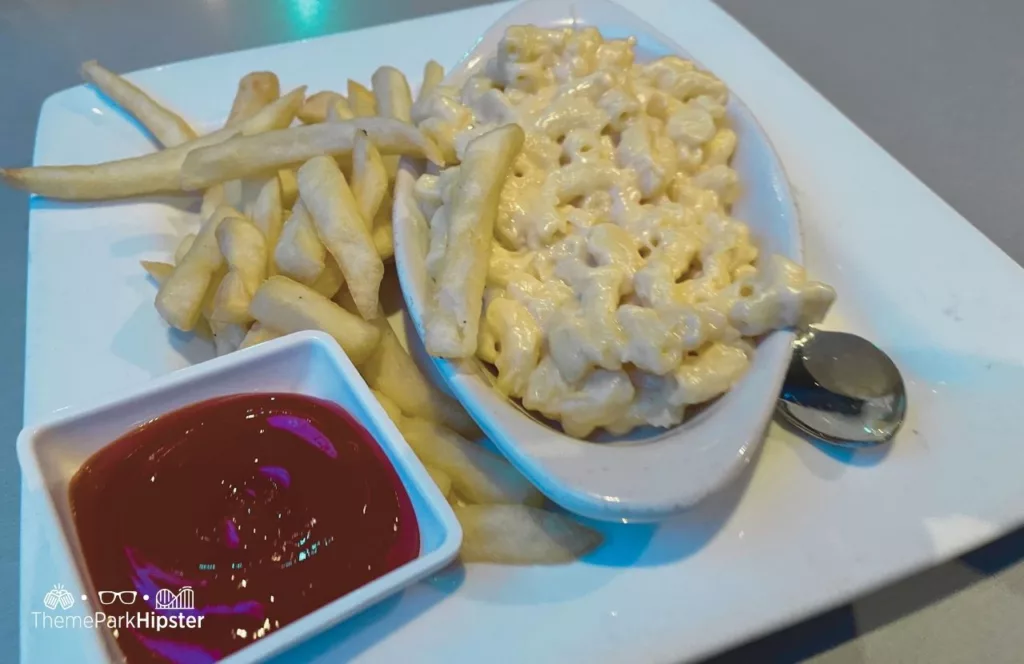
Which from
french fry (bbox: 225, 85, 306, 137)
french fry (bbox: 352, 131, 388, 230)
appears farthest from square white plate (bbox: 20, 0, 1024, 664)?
french fry (bbox: 352, 131, 388, 230)

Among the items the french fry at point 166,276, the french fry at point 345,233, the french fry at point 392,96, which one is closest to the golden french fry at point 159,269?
the french fry at point 166,276

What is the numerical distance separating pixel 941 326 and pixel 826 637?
26.7 inches

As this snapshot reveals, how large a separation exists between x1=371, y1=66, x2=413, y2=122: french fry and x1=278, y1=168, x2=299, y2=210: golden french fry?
25cm

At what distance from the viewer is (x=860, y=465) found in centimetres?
128

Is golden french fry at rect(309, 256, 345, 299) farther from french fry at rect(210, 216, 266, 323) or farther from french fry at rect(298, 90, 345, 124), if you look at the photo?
french fry at rect(298, 90, 345, 124)

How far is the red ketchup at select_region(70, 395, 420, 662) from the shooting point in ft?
3.07

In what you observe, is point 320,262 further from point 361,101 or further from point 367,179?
point 361,101

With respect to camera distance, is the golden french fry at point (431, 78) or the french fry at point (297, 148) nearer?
the french fry at point (297, 148)

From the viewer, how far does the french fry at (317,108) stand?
5.86ft

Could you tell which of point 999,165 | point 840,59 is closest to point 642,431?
point 999,165

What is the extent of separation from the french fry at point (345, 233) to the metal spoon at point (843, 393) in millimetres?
758

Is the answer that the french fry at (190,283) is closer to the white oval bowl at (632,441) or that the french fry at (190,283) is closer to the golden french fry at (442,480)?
the white oval bowl at (632,441)

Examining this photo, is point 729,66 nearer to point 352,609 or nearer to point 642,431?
point 642,431

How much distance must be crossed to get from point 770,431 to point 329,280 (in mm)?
862
